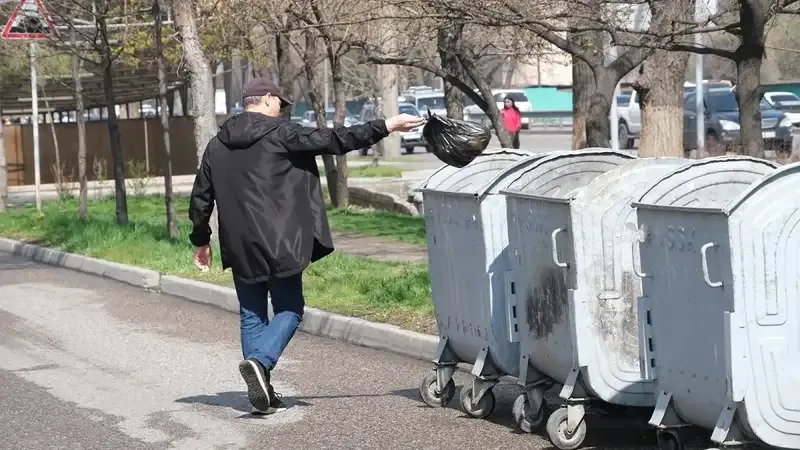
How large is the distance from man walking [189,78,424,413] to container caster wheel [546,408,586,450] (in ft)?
5.65

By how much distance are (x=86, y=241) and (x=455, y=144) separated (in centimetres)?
1125

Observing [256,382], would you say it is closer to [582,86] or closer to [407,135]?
[582,86]

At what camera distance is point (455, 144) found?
7.45 m

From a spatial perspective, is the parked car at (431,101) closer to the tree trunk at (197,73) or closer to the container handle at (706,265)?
the tree trunk at (197,73)

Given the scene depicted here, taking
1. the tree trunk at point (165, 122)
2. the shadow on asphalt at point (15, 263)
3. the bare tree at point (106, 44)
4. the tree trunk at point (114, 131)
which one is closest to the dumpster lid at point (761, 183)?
the tree trunk at point (165, 122)

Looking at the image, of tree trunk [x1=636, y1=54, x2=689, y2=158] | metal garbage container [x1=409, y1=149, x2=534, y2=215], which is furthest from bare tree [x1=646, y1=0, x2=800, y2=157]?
tree trunk [x1=636, y1=54, x2=689, y2=158]

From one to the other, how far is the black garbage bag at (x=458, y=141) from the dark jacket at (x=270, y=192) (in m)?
0.36

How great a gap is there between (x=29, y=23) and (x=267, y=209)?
11218mm

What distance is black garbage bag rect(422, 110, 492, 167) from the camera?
293 inches

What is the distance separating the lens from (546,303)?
7098mm

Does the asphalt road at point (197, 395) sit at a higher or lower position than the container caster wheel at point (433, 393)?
lower

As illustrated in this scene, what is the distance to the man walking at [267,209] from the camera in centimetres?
774

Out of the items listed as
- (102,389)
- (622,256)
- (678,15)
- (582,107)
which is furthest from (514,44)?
(622,256)

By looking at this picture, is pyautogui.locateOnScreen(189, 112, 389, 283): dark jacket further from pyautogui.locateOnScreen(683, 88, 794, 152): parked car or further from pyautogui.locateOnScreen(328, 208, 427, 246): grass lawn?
pyautogui.locateOnScreen(683, 88, 794, 152): parked car
